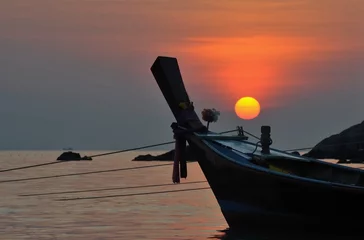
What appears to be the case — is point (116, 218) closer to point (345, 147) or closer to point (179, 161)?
point (179, 161)

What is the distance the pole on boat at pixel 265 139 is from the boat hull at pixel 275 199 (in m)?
1.41

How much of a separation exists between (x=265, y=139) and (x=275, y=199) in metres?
2.93

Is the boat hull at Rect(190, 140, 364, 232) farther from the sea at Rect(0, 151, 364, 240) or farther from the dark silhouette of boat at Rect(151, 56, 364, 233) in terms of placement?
the sea at Rect(0, 151, 364, 240)

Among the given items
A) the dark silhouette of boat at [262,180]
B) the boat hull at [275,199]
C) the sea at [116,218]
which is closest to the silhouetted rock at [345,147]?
the sea at [116,218]

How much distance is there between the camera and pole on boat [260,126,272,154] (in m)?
22.1

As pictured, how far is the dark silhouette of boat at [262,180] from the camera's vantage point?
1870 cm

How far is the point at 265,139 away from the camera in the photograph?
72.9ft

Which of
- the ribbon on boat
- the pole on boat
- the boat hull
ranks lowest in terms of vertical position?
the boat hull

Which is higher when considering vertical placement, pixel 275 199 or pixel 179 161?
pixel 179 161

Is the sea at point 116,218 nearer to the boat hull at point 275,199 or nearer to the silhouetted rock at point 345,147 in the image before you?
the boat hull at point 275,199

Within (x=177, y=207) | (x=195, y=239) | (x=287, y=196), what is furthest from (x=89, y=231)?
(x=177, y=207)

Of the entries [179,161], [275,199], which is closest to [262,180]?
[275,199]

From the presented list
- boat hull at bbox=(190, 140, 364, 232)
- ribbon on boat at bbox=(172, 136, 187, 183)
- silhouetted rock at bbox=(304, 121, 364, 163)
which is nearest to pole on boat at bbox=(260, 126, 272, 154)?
boat hull at bbox=(190, 140, 364, 232)

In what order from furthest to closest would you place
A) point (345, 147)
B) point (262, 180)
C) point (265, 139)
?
point (345, 147)
point (265, 139)
point (262, 180)
